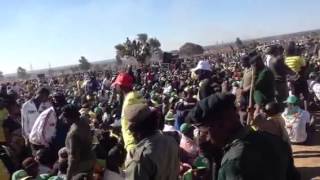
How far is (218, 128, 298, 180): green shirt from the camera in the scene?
2230 millimetres

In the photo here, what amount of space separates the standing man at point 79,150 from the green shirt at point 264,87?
2.79m

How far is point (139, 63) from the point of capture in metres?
26.7

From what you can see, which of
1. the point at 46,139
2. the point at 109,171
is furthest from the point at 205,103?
the point at 46,139

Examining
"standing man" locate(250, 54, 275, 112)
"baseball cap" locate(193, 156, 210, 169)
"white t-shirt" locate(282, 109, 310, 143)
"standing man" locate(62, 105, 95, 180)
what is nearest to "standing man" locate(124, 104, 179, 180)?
"standing man" locate(62, 105, 95, 180)

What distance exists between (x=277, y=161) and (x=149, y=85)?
45.4 feet

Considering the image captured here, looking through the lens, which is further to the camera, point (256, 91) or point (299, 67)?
point (299, 67)

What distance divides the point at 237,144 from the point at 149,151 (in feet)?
3.23

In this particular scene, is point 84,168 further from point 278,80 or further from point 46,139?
point 278,80

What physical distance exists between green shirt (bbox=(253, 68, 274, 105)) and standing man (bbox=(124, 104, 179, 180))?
3430 mm

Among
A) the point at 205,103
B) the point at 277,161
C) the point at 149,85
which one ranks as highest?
the point at 205,103

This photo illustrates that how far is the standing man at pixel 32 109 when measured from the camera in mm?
7398

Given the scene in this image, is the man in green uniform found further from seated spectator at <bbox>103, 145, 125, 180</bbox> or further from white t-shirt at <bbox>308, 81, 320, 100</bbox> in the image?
white t-shirt at <bbox>308, 81, 320, 100</bbox>

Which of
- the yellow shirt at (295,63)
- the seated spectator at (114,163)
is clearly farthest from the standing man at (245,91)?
the seated spectator at (114,163)

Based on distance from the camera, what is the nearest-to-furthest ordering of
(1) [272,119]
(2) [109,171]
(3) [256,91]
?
(2) [109,171]
(1) [272,119]
(3) [256,91]
